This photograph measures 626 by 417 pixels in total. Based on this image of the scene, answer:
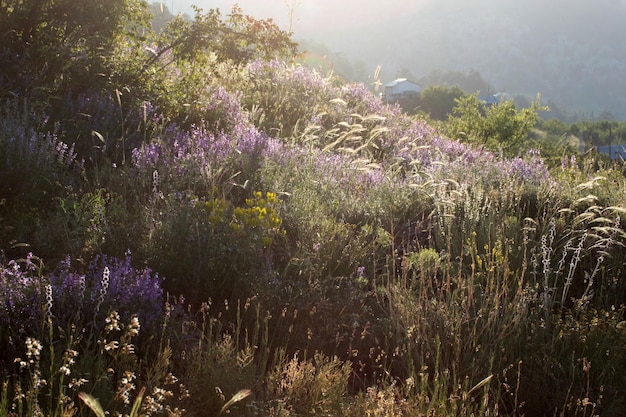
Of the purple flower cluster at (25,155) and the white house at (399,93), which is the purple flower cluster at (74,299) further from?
the white house at (399,93)

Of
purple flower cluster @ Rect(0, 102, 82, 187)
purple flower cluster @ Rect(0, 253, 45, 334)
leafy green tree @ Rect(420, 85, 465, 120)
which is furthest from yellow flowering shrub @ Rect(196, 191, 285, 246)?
leafy green tree @ Rect(420, 85, 465, 120)

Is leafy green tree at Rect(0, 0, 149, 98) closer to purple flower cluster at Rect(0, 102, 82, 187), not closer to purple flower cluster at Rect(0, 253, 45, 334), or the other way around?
purple flower cluster at Rect(0, 102, 82, 187)

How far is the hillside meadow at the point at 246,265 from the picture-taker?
2.94 meters

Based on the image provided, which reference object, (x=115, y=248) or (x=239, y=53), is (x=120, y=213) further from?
(x=239, y=53)

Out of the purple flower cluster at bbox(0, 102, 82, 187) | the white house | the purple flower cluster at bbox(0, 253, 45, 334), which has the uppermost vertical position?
the white house

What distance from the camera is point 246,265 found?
4035 millimetres

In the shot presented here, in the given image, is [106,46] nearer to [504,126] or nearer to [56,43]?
[56,43]

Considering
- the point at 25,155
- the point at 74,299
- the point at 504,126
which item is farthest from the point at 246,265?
the point at 504,126

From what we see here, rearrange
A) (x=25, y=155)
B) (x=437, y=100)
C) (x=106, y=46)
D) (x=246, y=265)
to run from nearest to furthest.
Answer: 1. (x=246, y=265)
2. (x=25, y=155)
3. (x=106, y=46)
4. (x=437, y=100)

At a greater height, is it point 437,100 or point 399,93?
point 437,100

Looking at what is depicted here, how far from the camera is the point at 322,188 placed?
5.64 metres

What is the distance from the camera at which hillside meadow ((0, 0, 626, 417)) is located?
9.63 feet

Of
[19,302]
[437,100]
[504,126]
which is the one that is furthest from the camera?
[437,100]

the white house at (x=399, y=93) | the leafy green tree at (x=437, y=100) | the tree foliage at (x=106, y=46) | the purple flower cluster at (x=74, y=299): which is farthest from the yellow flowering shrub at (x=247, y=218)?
the leafy green tree at (x=437, y=100)
